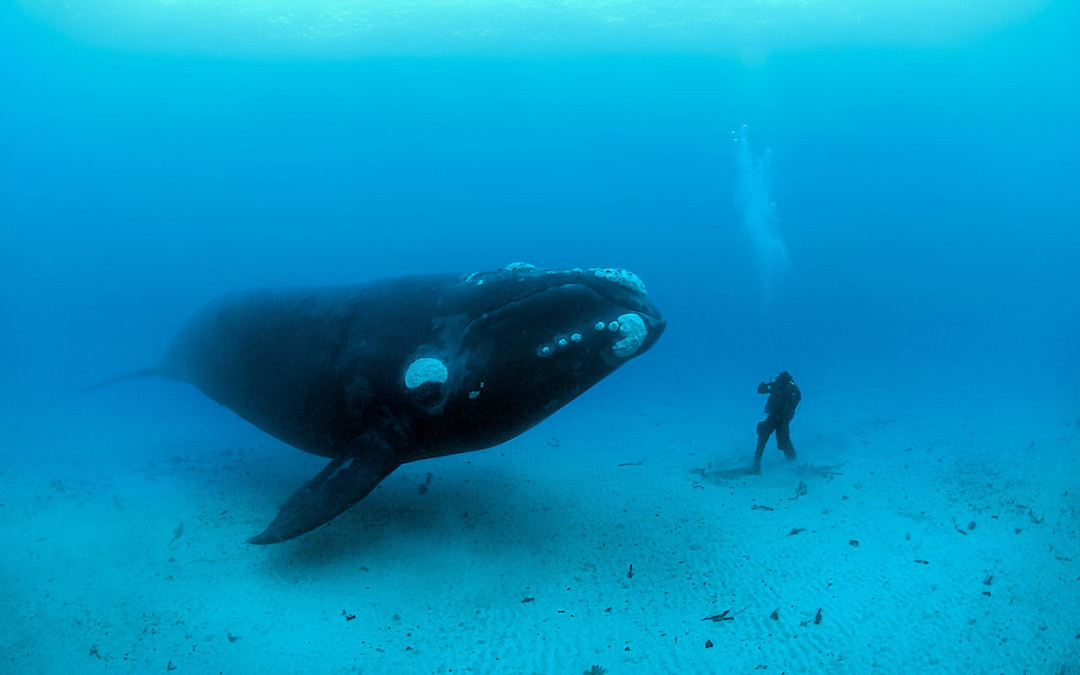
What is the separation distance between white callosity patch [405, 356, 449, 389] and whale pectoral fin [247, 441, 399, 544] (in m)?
0.94

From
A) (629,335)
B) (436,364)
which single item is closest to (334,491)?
(436,364)

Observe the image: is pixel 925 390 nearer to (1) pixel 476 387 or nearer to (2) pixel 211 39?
(1) pixel 476 387

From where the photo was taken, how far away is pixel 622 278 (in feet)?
24.5

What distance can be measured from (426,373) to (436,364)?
0.54 ft

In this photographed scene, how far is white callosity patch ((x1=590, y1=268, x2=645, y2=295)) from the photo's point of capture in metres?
7.42

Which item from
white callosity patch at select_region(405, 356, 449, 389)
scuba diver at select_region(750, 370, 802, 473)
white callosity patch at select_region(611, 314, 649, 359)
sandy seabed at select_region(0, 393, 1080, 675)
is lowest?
sandy seabed at select_region(0, 393, 1080, 675)

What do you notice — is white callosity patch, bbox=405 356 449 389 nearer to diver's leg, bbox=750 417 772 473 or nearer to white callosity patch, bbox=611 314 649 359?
white callosity patch, bbox=611 314 649 359

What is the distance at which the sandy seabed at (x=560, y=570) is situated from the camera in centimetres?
551

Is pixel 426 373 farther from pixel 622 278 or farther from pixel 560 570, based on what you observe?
pixel 560 570

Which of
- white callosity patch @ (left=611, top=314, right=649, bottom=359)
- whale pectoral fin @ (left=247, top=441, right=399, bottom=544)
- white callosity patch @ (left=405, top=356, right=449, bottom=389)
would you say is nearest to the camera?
whale pectoral fin @ (left=247, top=441, right=399, bottom=544)

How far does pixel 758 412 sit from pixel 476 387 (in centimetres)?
1644

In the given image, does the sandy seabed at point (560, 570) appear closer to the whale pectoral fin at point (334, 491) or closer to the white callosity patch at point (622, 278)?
the whale pectoral fin at point (334, 491)

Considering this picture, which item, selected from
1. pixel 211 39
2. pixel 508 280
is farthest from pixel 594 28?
pixel 508 280

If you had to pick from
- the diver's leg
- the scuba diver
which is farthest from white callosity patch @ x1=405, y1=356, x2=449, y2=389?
the scuba diver
